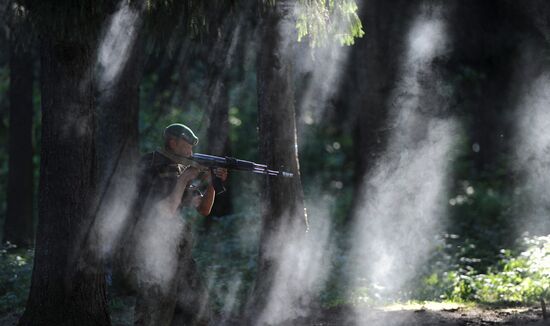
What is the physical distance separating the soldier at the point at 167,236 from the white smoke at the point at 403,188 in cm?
594

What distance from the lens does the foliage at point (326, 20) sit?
9.16 metres

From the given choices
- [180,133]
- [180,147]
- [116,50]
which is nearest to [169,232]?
[180,147]

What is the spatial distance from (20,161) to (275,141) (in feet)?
29.9

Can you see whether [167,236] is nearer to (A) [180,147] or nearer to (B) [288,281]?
(A) [180,147]

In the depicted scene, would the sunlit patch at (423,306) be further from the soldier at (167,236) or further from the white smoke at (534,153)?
the white smoke at (534,153)

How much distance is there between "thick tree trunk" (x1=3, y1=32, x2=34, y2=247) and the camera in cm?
1630

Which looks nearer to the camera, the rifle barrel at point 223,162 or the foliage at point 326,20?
the rifle barrel at point 223,162

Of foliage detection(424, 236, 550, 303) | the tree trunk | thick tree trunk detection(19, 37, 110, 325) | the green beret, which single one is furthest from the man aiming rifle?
foliage detection(424, 236, 550, 303)

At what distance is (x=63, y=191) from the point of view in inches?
311

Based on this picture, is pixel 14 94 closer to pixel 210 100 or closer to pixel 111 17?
pixel 210 100

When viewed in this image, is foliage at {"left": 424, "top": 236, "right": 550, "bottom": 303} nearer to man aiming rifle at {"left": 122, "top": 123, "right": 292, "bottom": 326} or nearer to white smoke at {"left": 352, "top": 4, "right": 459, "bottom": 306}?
white smoke at {"left": 352, "top": 4, "right": 459, "bottom": 306}

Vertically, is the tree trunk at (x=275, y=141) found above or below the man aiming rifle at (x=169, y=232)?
above

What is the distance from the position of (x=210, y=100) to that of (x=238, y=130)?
1141 centimetres

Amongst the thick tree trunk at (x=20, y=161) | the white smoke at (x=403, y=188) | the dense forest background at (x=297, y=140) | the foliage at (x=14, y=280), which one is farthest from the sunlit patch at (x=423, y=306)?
the thick tree trunk at (x=20, y=161)
